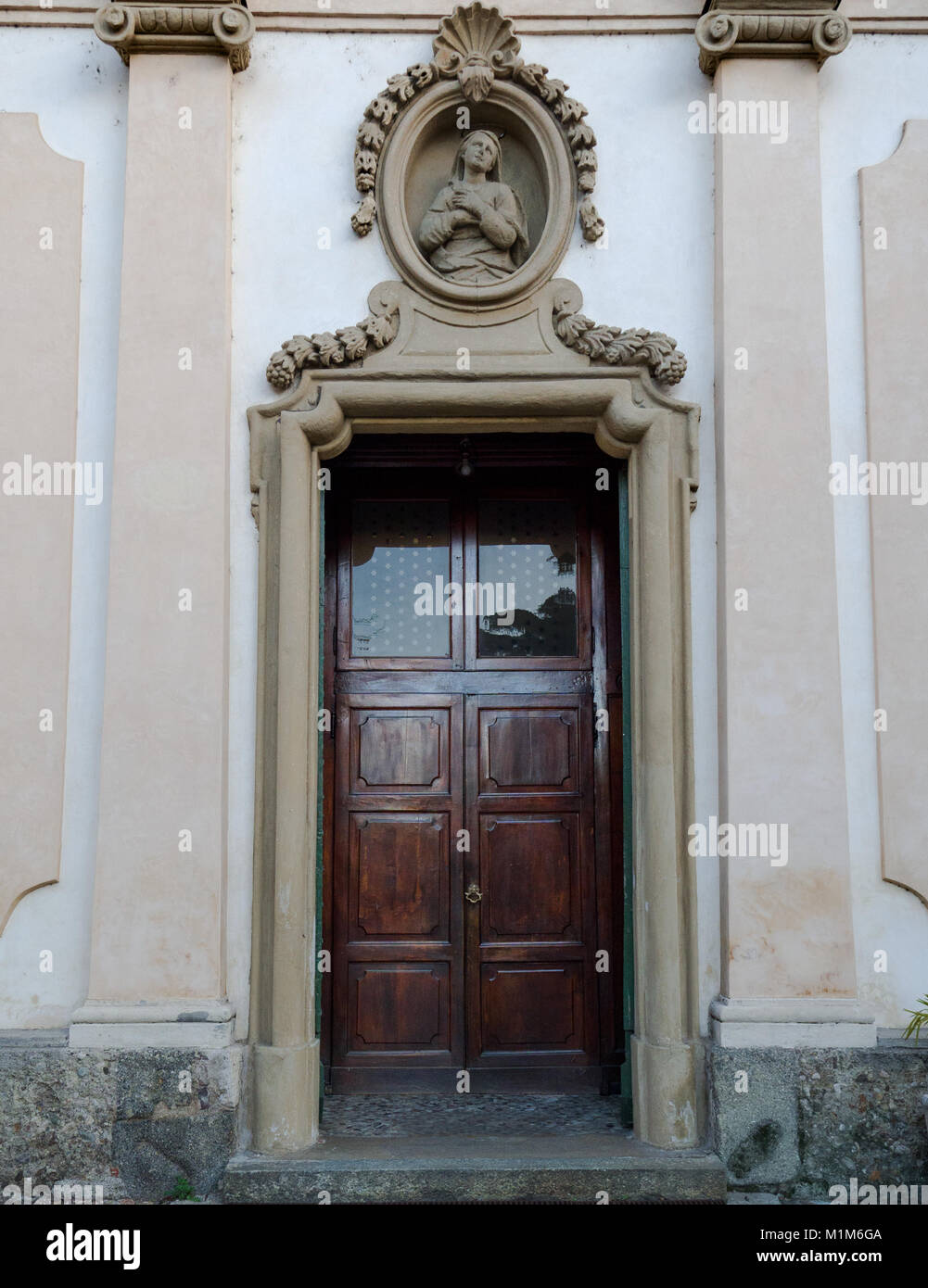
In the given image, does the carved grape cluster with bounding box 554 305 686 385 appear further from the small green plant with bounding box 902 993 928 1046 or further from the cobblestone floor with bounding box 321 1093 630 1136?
the cobblestone floor with bounding box 321 1093 630 1136

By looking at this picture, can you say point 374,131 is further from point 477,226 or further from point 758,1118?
point 758,1118

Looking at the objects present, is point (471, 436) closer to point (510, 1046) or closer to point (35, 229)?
point (35, 229)

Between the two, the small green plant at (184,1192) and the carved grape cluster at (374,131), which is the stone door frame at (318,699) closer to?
the small green plant at (184,1192)

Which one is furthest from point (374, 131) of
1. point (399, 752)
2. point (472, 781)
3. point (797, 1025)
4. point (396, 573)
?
point (797, 1025)

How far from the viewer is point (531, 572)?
20.5 feet

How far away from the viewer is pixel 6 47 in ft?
18.2

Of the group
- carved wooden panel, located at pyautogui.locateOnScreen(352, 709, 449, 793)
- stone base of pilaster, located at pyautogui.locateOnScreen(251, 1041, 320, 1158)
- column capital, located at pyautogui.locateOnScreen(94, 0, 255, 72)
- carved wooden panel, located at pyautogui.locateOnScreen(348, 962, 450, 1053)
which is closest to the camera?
stone base of pilaster, located at pyautogui.locateOnScreen(251, 1041, 320, 1158)

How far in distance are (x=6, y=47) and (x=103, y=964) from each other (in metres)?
4.05


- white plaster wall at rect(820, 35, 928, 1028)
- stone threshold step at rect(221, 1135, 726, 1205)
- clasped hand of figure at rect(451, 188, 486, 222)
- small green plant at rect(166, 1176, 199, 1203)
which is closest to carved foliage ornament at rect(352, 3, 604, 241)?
clasped hand of figure at rect(451, 188, 486, 222)

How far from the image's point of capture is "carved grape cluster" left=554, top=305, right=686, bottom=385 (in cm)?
530

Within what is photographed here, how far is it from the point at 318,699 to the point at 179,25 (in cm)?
296

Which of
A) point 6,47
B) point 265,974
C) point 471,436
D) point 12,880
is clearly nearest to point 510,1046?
point 265,974

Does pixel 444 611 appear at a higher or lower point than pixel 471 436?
lower

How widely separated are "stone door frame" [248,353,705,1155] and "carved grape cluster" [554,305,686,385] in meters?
0.06
